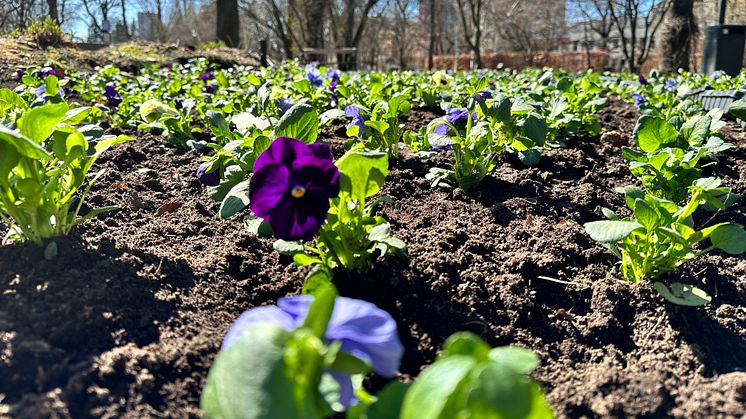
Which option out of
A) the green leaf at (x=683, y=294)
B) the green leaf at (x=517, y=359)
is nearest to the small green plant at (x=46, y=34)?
the green leaf at (x=683, y=294)

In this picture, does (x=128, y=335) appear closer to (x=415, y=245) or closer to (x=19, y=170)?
(x=19, y=170)

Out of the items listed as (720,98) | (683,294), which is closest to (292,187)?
(683,294)

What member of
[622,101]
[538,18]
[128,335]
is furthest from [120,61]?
[538,18]

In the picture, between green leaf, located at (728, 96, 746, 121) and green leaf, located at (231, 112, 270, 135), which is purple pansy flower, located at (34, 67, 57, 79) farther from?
green leaf, located at (728, 96, 746, 121)

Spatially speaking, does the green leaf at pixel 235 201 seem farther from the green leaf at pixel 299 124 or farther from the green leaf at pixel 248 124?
the green leaf at pixel 248 124

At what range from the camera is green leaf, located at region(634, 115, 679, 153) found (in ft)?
7.32

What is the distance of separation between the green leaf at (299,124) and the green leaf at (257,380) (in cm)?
107

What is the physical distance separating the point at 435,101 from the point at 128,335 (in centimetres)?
360

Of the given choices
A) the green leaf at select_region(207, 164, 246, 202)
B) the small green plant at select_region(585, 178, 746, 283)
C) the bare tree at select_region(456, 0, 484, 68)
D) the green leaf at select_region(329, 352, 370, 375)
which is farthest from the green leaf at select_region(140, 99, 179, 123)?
the bare tree at select_region(456, 0, 484, 68)

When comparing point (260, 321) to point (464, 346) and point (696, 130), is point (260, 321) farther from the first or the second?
point (696, 130)

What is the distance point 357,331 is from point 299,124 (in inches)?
39.9

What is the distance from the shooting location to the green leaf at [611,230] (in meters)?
1.56

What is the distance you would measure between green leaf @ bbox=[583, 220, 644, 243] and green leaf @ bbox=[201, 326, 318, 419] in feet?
3.37

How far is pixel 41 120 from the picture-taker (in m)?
1.63
